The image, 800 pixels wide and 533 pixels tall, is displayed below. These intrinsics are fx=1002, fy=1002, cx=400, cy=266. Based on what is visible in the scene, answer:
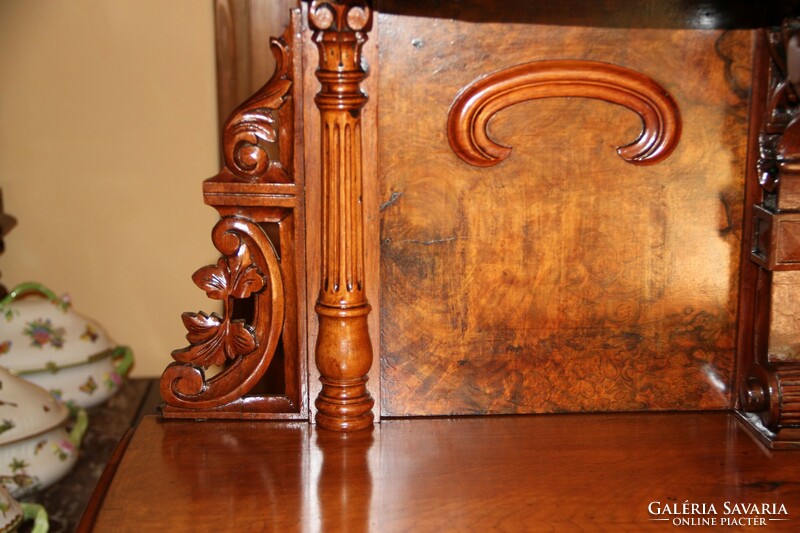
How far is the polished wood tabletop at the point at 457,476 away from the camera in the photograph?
0.89m

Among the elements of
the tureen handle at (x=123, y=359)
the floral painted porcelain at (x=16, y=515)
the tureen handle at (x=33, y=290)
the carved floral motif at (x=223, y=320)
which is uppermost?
the carved floral motif at (x=223, y=320)

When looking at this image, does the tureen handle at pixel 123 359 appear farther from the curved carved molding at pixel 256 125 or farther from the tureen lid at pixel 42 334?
the curved carved molding at pixel 256 125

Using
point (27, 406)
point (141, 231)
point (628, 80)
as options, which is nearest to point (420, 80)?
point (628, 80)

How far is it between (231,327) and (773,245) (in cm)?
58

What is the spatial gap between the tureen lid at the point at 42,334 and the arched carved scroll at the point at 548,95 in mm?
1073

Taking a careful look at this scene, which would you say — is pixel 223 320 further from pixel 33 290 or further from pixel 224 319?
pixel 33 290

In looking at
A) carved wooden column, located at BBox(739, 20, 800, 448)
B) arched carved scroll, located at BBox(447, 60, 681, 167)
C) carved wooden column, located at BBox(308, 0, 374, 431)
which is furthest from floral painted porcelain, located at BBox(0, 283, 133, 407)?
carved wooden column, located at BBox(739, 20, 800, 448)

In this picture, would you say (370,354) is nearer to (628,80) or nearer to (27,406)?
(628,80)

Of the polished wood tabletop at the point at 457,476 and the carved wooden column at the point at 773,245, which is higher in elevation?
the carved wooden column at the point at 773,245

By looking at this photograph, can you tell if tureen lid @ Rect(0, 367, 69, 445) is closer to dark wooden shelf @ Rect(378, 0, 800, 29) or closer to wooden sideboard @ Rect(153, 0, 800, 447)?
wooden sideboard @ Rect(153, 0, 800, 447)

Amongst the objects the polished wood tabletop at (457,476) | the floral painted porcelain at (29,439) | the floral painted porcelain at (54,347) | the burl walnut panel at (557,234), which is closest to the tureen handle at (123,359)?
the floral painted porcelain at (54,347)

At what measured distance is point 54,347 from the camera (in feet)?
6.04

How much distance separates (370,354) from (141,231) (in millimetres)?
1149

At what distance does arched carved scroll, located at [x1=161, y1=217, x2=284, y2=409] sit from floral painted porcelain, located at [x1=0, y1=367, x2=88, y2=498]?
0.54m
